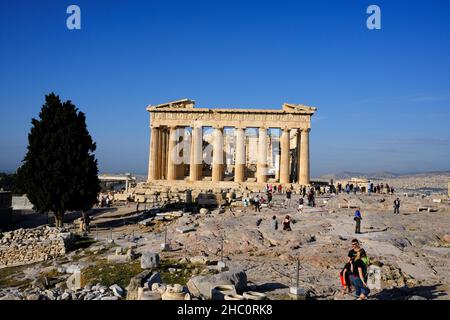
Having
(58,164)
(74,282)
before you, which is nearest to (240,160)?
(58,164)

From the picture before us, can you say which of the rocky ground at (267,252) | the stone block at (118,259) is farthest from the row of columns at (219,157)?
the stone block at (118,259)

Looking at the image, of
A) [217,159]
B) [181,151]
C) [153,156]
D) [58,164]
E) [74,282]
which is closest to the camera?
[74,282]

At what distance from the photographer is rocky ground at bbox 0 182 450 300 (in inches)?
532

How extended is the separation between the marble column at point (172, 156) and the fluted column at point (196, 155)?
1.85 meters

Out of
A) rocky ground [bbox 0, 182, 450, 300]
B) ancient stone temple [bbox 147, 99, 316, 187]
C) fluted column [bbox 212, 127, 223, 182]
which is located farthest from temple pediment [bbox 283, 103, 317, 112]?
rocky ground [bbox 0, 182, 450, 300]

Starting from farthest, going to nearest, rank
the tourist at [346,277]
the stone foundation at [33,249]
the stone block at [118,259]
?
the stone foundation at [33,249] → the stone block at [118,259] → the tourist at [346,277]

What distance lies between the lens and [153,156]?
159 ft

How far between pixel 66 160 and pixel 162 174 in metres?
22.1

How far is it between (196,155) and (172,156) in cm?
260

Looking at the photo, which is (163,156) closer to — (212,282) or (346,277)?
(212,282)

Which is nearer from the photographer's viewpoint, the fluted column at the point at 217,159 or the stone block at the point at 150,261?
the stone block at the point at 150,261

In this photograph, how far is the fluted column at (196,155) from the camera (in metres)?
47.7

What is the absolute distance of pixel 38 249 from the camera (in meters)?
21.3

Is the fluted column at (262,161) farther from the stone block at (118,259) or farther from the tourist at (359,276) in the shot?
the tourist at (359,276)
